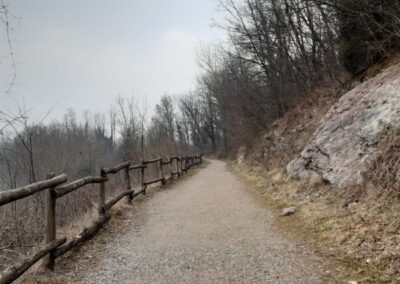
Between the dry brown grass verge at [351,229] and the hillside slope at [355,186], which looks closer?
the dry brown grass verge at [351,229]

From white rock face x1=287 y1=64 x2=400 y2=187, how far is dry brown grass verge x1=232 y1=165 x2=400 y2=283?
0.47 metres

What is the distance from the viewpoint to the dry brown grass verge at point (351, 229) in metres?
4.94

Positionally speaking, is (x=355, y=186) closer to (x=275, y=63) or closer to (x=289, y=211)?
(x=289, y=211)

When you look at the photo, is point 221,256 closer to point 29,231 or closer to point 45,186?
point 45,186

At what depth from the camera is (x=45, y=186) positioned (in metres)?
5.57

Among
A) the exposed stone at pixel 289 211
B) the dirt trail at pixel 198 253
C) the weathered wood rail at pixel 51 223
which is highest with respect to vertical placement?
the weathered wood rail at pixel 51 223

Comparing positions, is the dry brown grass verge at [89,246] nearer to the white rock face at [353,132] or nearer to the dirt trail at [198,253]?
the dirt trail at [198,253]

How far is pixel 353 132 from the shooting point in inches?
361

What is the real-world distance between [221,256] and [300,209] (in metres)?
3.21

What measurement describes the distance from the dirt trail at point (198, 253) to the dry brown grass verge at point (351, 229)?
0.35 metres

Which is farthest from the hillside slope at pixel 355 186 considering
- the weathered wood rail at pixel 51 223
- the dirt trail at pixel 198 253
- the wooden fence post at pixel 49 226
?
the wooden fence post at pixel 49 226

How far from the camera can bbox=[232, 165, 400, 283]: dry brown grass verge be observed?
16.2 ft

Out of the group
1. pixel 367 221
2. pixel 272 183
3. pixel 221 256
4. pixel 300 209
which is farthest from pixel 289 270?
pixel 272 183

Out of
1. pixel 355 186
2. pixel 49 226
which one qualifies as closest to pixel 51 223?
pixel 49 226
